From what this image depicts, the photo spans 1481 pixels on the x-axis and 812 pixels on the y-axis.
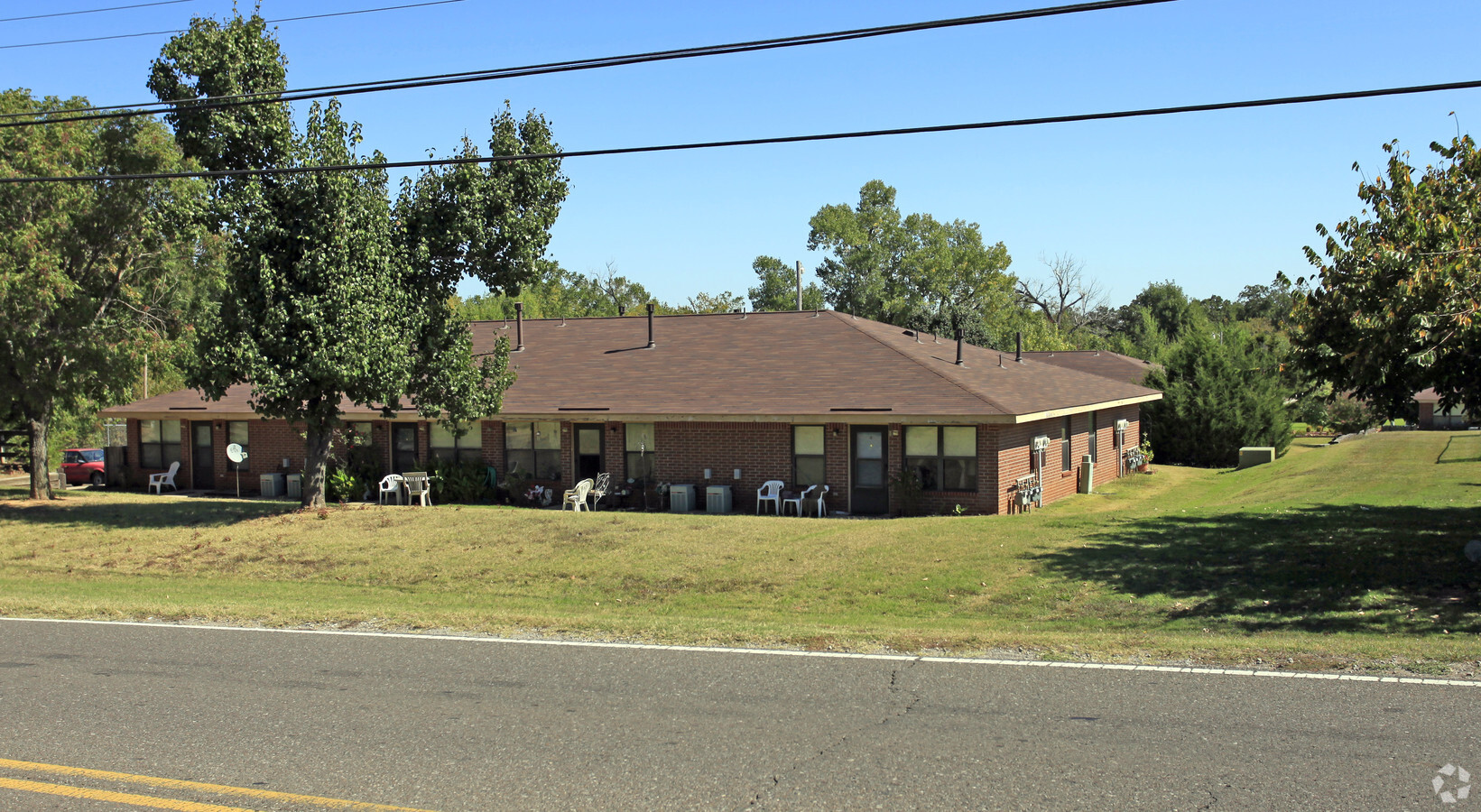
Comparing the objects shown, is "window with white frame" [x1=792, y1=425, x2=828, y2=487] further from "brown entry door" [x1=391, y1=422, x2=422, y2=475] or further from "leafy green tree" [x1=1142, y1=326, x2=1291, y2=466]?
"leafy green tree" [x1=1142, y1=326, x2=1291, y2=466]

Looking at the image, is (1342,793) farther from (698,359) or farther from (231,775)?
(698,359)

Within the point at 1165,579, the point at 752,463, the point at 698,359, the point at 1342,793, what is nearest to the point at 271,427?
the point at 698,359

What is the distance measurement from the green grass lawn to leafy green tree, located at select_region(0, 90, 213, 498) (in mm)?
3644

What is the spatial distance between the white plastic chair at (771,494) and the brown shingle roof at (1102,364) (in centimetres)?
2291

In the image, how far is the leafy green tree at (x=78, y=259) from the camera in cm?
2445

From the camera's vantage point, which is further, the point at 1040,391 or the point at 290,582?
the point at 1040,391

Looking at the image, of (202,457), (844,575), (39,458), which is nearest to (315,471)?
(39,458)

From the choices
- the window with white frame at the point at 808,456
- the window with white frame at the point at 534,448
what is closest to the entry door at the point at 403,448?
the window with white frame at the point at 534,448

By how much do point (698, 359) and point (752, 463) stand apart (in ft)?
16.9

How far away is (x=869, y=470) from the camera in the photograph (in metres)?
24.4

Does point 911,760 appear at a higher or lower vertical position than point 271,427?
lower

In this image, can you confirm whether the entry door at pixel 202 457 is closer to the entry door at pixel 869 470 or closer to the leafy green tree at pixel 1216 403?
the entry door at pixel 869 470

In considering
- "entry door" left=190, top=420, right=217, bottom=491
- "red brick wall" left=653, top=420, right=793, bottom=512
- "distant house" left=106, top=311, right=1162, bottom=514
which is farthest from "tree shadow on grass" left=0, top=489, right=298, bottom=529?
"red brick wall" left=653, top=420, right=793, bottom=512

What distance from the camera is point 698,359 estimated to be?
96.2ft
